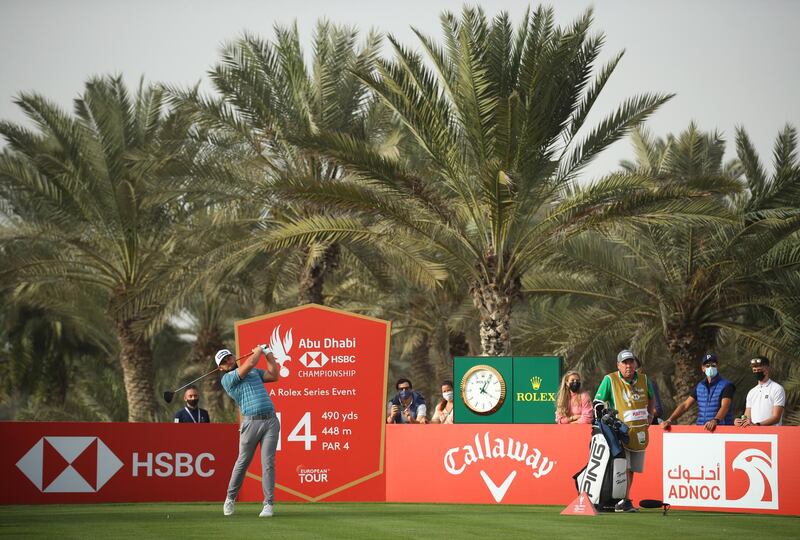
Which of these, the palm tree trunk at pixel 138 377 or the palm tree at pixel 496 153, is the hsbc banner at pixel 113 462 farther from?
the palm tree trunk at pixel 138 377

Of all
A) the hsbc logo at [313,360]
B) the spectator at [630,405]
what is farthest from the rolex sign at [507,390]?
the spectator at [630,405]

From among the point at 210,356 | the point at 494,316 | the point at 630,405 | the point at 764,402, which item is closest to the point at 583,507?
the point at 630,405

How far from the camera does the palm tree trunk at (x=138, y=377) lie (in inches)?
1091

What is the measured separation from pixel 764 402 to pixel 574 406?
2633 millimetres

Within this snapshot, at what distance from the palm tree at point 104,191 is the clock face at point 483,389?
903 cm

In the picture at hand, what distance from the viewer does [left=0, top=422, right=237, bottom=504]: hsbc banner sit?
644 inches

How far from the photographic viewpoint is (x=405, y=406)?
17.9m

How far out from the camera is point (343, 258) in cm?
2702

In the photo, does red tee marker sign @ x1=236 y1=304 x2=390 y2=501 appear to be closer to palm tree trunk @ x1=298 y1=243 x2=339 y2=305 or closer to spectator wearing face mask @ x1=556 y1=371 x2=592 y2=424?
spectator wearing face mask @ x1=556 y1=371 x2=592 y2=424

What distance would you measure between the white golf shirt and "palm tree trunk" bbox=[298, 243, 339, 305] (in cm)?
1260

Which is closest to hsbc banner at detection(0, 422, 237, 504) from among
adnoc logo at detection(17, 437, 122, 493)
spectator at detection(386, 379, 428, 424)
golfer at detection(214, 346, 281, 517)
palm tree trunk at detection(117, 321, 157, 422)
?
adnoc logo at detection(17, 437, 122, 493)

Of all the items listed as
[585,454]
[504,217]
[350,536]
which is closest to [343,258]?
[504,217]

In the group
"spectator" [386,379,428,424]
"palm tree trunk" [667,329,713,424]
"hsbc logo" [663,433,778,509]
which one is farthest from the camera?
"palm tree trunk" [667,329,713,424]

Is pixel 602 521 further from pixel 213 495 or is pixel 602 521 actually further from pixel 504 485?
pixel 213 495
